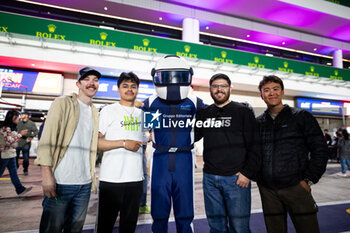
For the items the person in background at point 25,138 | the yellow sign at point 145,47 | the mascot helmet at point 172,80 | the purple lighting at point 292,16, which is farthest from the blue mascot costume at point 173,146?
the purple lighting at point 292,16

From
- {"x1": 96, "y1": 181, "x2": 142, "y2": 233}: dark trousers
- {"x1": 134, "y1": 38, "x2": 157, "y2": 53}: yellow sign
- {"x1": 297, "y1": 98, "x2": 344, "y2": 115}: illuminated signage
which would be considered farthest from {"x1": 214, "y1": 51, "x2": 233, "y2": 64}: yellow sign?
{"x1": 96, "y1": 181, "x2": 142, "y2": 233}: dark trousers

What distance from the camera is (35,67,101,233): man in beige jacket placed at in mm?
1554

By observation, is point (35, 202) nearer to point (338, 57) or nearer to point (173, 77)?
point (173, 77)

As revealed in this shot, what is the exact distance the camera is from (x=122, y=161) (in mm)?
1816

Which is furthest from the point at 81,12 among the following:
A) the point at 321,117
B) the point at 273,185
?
the point at 321,117

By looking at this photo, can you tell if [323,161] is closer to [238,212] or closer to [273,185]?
[273,185]

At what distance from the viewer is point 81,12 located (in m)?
12.0

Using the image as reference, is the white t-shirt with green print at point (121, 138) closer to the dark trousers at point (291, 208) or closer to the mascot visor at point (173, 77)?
the mascot visor at point (173, 77)

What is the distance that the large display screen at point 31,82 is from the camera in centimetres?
878

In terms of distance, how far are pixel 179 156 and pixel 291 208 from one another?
119cm

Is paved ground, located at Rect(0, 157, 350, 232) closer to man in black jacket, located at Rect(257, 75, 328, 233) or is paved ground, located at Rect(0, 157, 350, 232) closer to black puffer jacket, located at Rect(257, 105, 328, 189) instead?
man in black jacket, located at Rect(257, 75, 328, 233)

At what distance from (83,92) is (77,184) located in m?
0.91

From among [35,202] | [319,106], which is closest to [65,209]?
[35,202]

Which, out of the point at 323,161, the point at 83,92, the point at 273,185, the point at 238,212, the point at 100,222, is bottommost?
the point at 100,222
